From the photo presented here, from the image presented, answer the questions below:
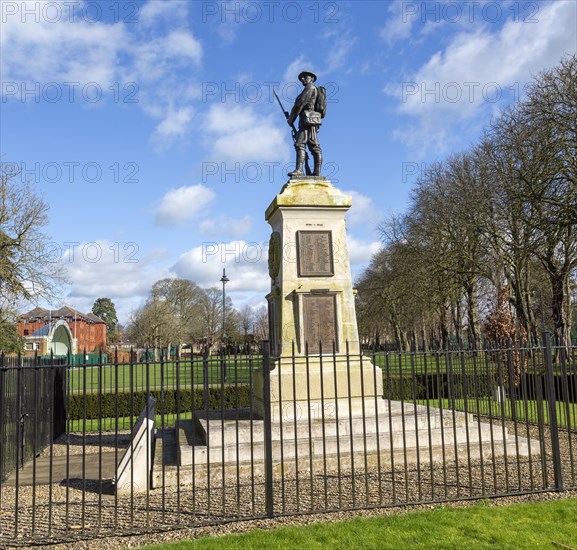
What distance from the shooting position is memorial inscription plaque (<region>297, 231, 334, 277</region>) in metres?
9.88

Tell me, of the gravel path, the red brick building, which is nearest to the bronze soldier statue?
the gravel path

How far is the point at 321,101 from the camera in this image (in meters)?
11.1

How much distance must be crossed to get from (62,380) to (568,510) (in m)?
13.2

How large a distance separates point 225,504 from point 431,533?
2.52 metres

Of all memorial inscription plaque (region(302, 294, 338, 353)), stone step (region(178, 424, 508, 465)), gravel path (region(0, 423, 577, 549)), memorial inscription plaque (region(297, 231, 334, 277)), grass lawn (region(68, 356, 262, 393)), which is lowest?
gravel path (region(0, 423, 577, 549))

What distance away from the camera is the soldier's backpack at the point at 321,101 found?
36.4ft

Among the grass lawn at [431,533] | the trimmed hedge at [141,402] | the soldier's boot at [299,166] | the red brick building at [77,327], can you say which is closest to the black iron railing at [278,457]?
the grass lawn at [431,533]

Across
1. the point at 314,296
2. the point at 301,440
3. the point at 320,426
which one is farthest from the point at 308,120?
the point at 301,440

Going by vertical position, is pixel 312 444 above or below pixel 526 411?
below

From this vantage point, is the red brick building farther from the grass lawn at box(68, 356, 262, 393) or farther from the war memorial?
the war memorial

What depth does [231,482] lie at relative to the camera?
751cm

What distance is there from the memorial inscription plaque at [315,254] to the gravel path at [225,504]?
363cm

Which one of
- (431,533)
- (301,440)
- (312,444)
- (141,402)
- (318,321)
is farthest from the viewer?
(141,402)

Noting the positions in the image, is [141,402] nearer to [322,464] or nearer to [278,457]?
[278,457]
